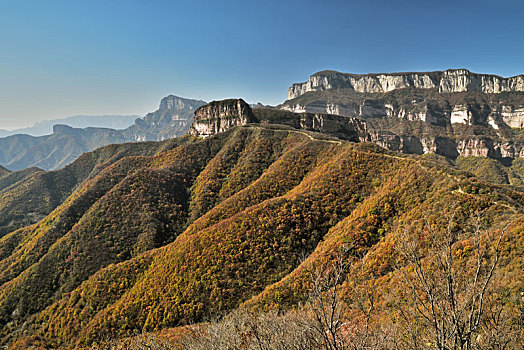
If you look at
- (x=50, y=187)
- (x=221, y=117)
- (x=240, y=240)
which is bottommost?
(x=240, y=240)

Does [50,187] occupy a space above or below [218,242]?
above

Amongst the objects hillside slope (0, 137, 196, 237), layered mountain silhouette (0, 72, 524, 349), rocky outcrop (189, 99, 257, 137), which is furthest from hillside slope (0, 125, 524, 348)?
rocky outcrop (189, 99, 257, 137)

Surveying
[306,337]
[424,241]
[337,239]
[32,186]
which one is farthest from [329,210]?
[32,186]

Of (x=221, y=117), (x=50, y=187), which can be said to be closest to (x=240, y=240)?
(x=221, y=117)

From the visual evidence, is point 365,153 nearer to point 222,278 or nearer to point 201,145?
point 222,278

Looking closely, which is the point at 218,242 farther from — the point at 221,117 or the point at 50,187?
the point at 50,187

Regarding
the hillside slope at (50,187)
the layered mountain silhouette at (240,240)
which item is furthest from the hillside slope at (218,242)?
the hillside slope at (50,187)

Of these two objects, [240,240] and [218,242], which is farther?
[218,242]
